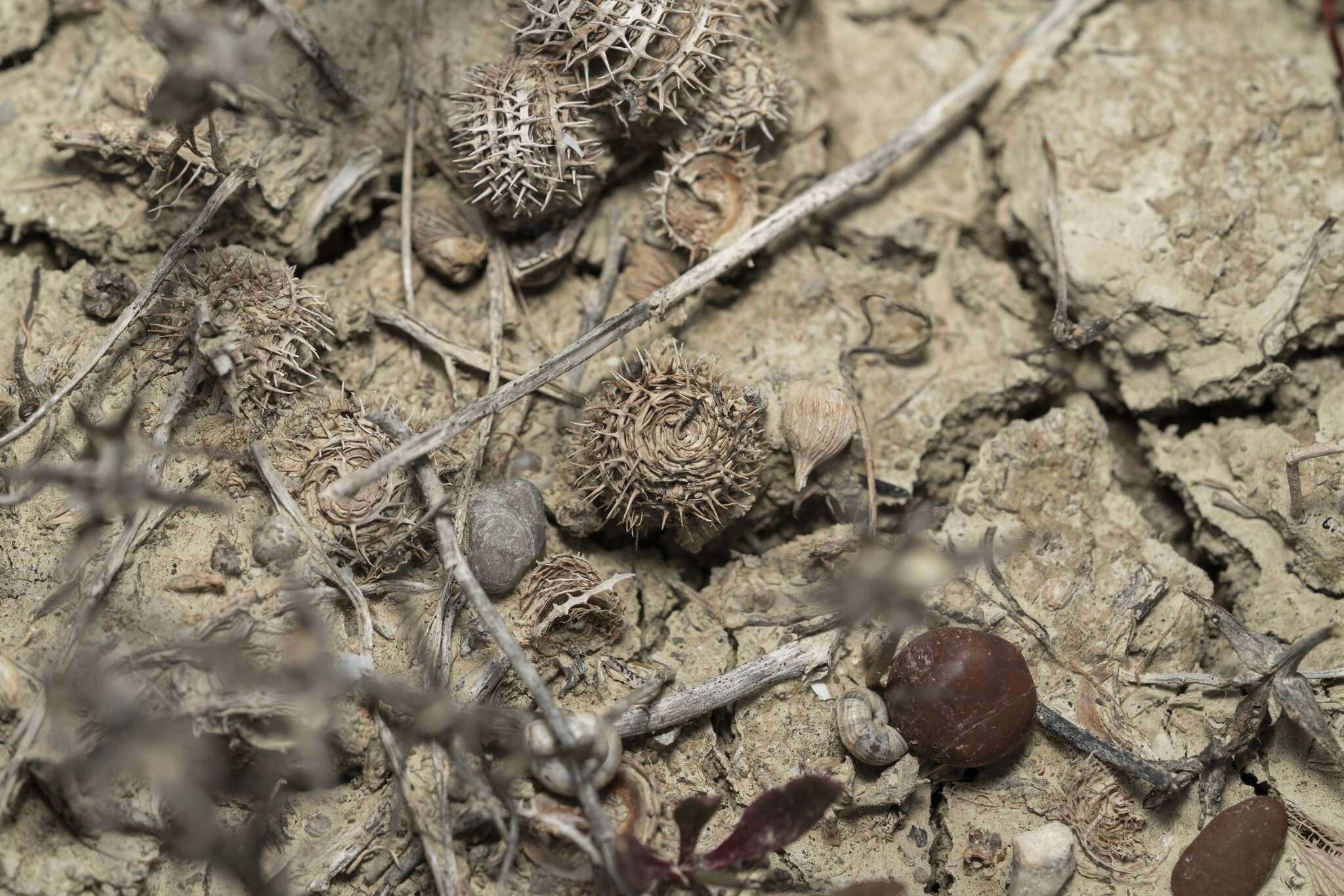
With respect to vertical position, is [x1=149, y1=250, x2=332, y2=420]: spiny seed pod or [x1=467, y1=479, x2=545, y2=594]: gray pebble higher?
[x1=149, y1=250, x2=332, y2=420]: spiny seed pod

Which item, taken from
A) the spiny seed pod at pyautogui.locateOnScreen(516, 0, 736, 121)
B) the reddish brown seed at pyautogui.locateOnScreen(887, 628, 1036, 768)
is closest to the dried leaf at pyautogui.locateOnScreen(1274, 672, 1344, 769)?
the reddish brown seed at pyautogui.locateOnScreen(887, 628, 1036, 768)

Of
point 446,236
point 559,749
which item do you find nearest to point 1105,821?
point 559,749

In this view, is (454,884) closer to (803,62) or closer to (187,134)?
(187,134)

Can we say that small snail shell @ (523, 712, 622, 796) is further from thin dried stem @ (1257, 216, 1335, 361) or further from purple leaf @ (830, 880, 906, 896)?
thin dried stem @ (1257, 216, 1335, 361)

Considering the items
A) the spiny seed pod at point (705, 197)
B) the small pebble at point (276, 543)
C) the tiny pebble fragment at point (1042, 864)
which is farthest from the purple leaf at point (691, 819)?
the spiny seed pod at point (705, 197)

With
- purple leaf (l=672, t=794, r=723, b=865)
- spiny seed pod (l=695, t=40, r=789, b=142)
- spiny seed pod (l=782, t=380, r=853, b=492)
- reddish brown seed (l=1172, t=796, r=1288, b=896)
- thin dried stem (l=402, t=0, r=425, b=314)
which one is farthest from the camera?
thin dried stem (l=402, t=0, r=425, b=314)

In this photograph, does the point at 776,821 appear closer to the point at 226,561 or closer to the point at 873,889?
the point at 873,889

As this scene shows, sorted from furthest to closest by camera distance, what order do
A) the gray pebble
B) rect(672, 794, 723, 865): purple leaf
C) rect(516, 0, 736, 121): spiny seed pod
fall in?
rect(516, 0, 736, 121): spiny seed pod, the gray pebble, rect(672, 794, 723, 865): purple leaf
